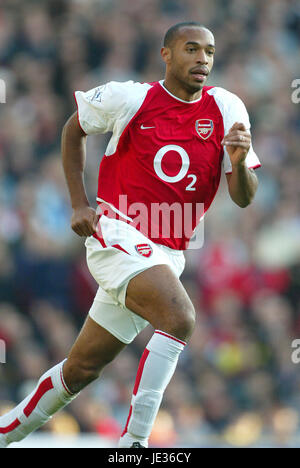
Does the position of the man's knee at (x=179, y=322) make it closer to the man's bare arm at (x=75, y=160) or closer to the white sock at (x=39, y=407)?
the man's bare arm at (x=75, y=160)

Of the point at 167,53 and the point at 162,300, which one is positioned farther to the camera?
the point at 167,53

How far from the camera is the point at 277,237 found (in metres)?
10.1

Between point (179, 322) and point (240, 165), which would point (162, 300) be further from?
point (240, 165)

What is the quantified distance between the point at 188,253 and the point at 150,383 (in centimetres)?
523

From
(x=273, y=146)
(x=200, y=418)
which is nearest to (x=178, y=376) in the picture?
(x=200, y=418)

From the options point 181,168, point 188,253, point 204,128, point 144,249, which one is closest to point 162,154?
point 181,168

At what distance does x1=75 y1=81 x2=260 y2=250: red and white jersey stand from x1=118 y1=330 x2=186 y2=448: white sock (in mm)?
689

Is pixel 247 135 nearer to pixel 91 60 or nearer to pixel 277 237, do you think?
pixel 277 237

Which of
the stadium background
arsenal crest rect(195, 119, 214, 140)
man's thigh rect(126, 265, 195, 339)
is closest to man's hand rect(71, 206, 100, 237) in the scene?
man's thigh rect(126, 265, 195, 339)

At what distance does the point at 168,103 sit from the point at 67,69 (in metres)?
6.42

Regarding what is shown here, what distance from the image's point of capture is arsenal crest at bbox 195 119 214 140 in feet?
17.0

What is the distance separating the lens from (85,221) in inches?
204

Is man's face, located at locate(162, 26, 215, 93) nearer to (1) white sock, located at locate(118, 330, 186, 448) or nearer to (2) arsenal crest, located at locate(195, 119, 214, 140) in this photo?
(2) arsenal crest, located at locate(195, 119, 214, 140)

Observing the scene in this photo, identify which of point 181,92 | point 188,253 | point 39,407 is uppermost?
point 181,92
